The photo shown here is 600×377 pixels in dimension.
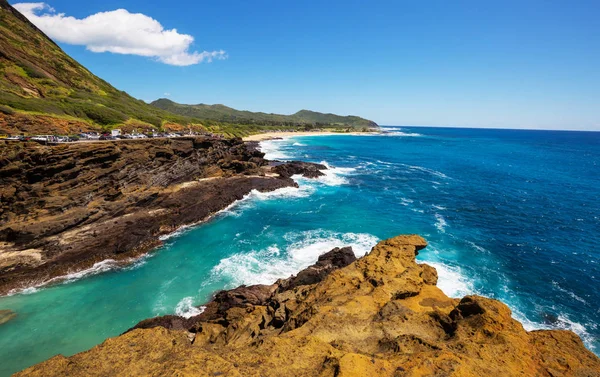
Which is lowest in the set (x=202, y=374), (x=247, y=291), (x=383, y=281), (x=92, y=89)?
(x=247, y=291)

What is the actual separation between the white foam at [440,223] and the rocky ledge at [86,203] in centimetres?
3174

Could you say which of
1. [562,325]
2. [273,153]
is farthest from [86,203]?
[273,153]

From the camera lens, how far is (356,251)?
101ft

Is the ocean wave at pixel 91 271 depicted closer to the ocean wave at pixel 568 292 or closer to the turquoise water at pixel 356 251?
the turquoise water at pixel 356 251

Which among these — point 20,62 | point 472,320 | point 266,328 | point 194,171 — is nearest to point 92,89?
point 20,62

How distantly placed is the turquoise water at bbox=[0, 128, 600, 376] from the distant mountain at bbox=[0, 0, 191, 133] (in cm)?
3149

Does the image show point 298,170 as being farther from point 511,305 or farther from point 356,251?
point 511,305

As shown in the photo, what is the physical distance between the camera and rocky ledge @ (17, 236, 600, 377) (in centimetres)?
883

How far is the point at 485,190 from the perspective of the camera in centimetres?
5784

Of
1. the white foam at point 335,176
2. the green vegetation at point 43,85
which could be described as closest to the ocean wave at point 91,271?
the green vegetation at point 43,85

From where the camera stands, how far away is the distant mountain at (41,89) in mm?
44250

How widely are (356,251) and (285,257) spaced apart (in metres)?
7.72

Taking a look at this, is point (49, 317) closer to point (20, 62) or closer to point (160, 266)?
point (160, 266)

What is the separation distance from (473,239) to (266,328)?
103ft
